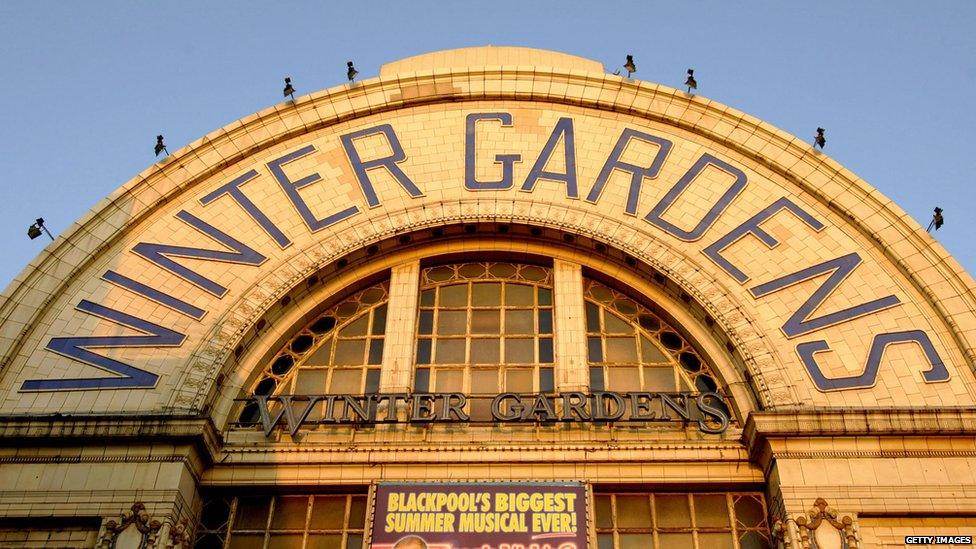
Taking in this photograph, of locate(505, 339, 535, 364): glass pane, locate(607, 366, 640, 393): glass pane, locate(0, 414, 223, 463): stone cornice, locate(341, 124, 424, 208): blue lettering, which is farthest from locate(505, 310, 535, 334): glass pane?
locate(0, 414, 223, 463): stone cornice

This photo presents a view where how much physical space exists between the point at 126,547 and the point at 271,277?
Result: 25.0ft

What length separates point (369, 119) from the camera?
30.0 m

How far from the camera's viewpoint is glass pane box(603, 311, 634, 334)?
26844 millimetres

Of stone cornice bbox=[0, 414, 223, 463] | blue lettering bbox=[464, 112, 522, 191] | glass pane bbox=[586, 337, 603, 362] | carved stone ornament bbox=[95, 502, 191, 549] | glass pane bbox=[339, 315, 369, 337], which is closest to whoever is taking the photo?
carved stone ornament bbox=[95, 502, 191, 549]

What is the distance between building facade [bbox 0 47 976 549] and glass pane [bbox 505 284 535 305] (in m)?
0.06

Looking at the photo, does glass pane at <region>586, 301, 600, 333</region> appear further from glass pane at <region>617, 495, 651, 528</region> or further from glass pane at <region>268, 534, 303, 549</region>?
glass pane at <region>268, 534, 303, 549</region>

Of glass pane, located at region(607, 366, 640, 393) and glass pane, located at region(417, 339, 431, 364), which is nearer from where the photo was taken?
glass pane, located at region(607, 366, 640, 393)

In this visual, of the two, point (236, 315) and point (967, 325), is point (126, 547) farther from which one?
point (967, 325)

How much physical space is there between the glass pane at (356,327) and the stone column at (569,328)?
472 centimetres

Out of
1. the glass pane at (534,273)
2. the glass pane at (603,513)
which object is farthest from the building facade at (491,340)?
the glass pane at (534,273)

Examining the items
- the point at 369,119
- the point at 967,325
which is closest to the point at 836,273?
the point at 967,325

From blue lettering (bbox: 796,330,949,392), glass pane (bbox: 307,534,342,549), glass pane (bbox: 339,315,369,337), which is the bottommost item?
glass pane (bbox: 307,534,342,549)

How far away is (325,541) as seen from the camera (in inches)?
912

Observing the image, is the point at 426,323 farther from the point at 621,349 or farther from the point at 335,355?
the point at 621,349
